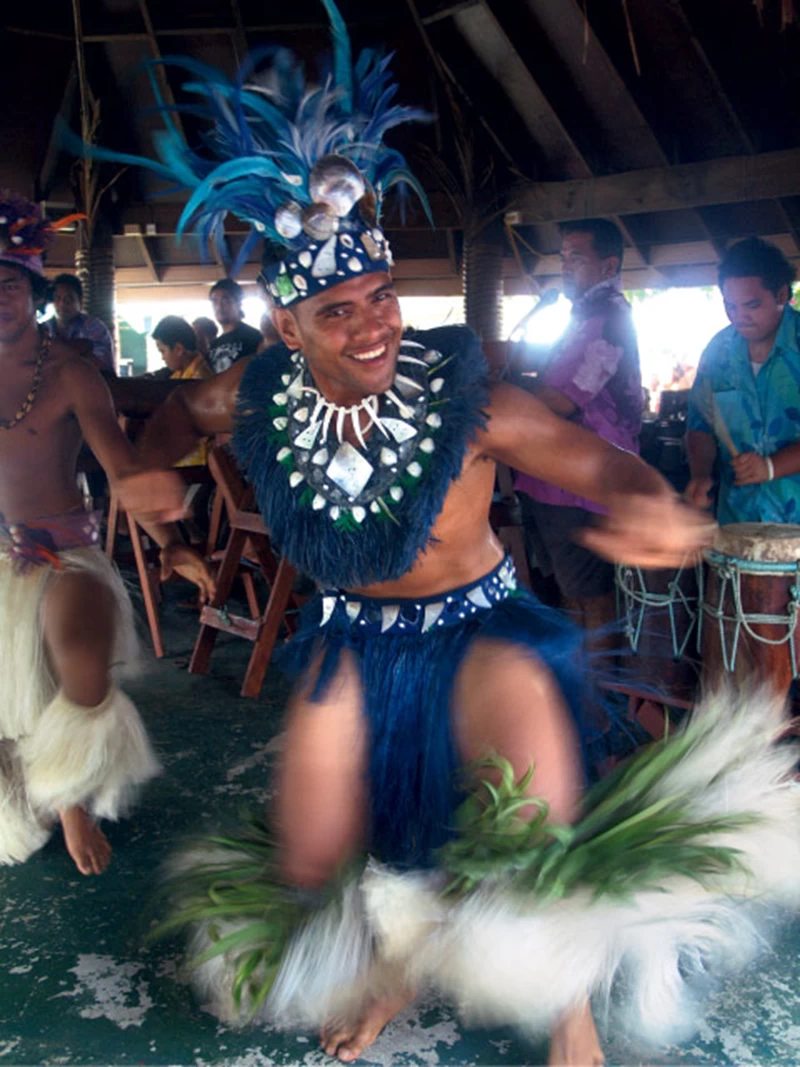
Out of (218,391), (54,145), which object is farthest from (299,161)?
(54,145)

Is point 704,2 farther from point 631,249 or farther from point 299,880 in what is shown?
point 299,880

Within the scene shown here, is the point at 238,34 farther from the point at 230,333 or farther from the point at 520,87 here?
the point at 230,333

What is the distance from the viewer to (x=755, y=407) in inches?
128

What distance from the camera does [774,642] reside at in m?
2.69

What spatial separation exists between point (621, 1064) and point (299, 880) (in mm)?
711

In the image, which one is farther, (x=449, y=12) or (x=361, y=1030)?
(x=449, y=12)

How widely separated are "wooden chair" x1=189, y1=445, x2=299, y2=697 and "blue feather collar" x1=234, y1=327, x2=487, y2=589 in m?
1.93

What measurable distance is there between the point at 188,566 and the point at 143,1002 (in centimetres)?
98

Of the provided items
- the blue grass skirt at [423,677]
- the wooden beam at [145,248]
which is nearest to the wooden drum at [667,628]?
the blue grass skirt at [423,677]

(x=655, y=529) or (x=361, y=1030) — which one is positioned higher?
(x=655, y=529)

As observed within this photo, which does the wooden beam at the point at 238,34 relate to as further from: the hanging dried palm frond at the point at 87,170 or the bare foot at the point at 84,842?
the bare foot at the point at 84,842

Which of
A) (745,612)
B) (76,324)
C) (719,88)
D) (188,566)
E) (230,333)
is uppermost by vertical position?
(719,88)

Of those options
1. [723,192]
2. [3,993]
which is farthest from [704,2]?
[3,993]

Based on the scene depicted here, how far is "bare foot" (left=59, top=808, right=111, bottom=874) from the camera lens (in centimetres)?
266
